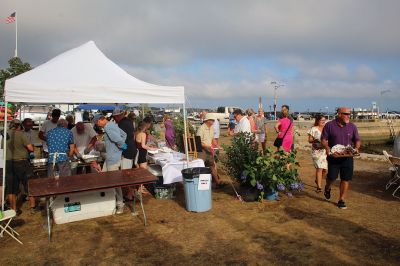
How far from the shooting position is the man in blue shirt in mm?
5703

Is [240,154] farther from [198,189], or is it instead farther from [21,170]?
[21,170]

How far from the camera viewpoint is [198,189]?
5.70m

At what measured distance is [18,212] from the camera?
6.03m

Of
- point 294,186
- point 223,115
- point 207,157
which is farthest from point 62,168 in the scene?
point 223,115

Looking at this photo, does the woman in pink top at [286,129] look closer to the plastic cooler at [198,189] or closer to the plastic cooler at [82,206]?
the plastic cooler at [198,189]

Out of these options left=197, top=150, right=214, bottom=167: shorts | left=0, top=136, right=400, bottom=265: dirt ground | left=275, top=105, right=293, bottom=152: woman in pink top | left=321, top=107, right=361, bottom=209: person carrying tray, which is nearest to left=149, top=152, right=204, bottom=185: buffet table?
left=0, top=136, right=400, bottom=265: dirt ground

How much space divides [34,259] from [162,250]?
5.16 feet

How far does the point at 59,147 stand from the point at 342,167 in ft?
16.0

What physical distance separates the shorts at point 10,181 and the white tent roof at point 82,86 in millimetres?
1238

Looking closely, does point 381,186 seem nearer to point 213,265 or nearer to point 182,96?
point 182,96

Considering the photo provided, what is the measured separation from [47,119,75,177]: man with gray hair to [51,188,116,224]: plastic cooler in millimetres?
616

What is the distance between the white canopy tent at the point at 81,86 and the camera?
5250mm

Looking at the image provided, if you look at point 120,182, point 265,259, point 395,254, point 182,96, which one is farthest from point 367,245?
point 182,96

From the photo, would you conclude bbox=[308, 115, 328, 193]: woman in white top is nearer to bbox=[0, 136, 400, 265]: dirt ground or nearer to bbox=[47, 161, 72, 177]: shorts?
bbox=[0, 136, 400, 265]: dirt ground
